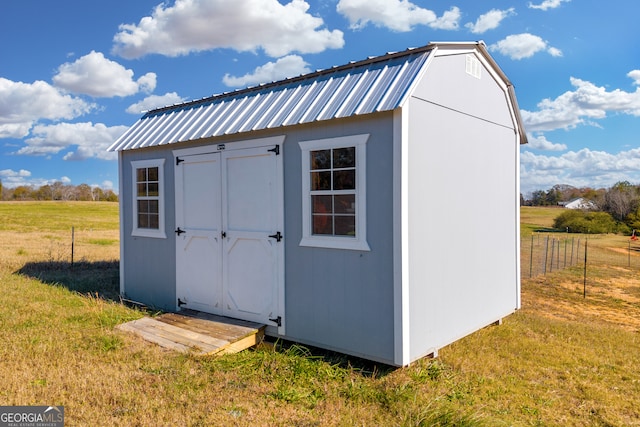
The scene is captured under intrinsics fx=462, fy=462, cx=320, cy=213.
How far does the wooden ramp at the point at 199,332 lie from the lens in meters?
5.47

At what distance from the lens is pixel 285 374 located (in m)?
4.84

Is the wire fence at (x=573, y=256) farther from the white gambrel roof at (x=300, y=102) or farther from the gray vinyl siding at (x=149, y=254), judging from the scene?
the gray vinyl siding at (x=149, y=254)

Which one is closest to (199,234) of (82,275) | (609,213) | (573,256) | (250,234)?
(250,234)

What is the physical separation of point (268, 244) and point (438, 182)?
2.28m

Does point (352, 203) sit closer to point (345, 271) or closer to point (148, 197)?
point (345, 271)

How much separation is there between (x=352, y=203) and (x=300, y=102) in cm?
158

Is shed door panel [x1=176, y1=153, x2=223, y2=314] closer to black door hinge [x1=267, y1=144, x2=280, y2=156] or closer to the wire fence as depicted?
black door hinge [x1=267, y1=144, x2=280, y2=156]

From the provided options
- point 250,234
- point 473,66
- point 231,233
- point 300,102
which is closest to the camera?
point 300,102

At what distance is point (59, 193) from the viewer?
61594 mm

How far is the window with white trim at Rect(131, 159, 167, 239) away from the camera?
301 inches

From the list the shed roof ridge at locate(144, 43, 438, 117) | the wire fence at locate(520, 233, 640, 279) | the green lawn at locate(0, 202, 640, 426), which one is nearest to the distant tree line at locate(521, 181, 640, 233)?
the wire fence at locate(520, 233, 640, 279)

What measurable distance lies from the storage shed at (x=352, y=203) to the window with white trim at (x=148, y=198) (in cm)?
4

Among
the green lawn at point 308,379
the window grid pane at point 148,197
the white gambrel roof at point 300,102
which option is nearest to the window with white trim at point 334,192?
the white gambrel roof at point 300,102

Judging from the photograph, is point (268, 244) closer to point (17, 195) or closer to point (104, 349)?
point (104, 349)
